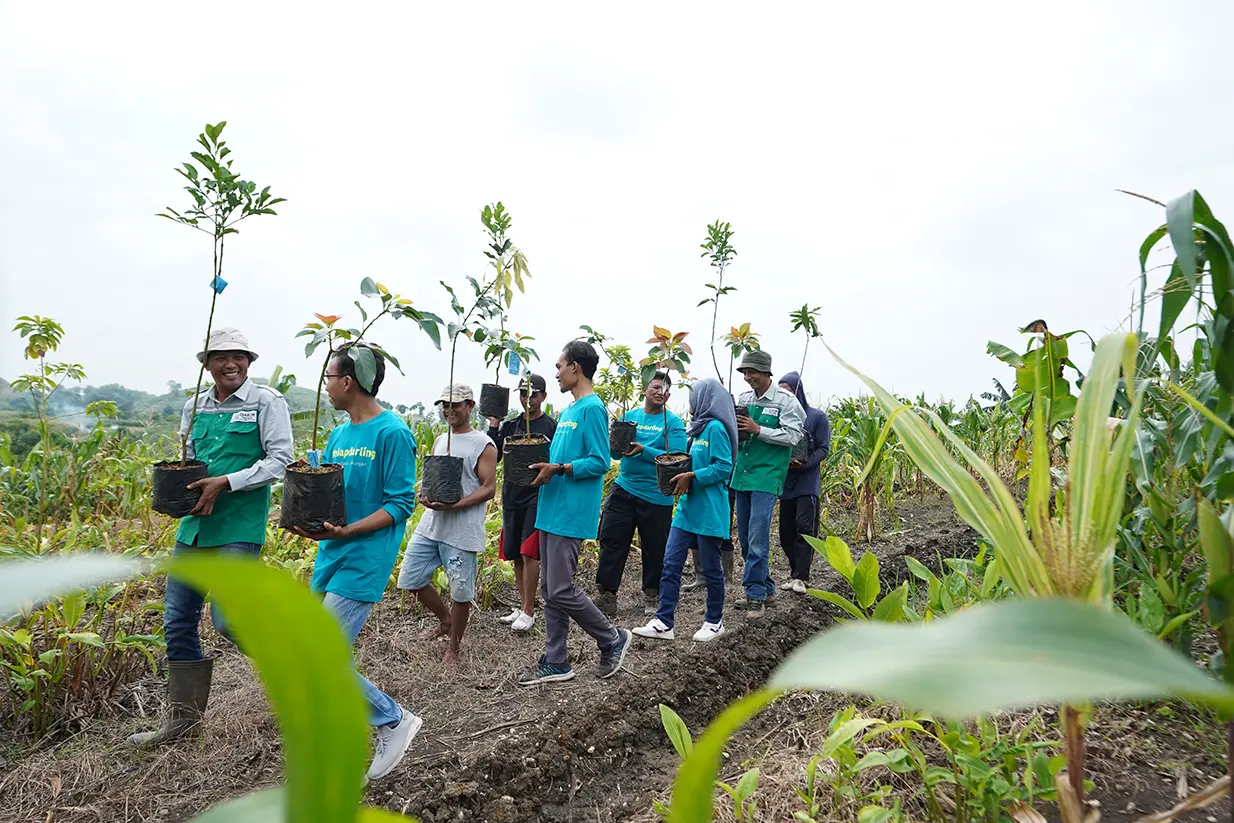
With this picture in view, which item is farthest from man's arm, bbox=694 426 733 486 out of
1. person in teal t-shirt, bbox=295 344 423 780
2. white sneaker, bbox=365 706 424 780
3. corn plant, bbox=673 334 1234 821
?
corn plant, bbox=673 334 1234 821

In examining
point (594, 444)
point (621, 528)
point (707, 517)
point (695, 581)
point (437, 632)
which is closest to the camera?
point (594, 444)

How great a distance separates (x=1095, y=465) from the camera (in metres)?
0.95

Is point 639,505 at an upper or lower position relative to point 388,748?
upper

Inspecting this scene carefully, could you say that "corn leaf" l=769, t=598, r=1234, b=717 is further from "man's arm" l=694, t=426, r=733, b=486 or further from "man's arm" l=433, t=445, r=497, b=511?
"man's arm" l=694, t=426, r=733, b=486

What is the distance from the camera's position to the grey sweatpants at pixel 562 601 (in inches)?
145

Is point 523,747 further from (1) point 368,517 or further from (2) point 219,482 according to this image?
(2) point 219,482

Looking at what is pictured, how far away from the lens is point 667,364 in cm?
454

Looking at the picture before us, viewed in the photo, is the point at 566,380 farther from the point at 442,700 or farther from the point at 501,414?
the point at 442,700

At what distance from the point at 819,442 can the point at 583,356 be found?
101 inches

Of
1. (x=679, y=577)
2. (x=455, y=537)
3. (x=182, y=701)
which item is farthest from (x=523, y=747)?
(x=679, y=577)

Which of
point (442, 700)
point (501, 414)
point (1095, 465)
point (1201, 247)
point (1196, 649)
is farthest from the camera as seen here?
point (501, 414)

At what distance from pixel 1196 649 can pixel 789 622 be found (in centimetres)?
243

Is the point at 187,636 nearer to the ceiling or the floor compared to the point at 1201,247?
nearer to the floor

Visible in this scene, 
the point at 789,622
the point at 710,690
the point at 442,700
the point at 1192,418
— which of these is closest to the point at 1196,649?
the point at 1192,418
